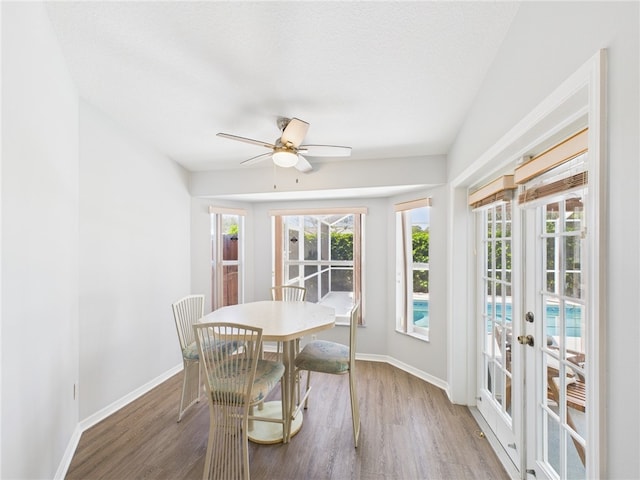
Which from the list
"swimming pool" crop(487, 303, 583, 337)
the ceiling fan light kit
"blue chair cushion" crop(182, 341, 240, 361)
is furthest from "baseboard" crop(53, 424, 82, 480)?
"swimming pool" crop(487, 303, 583, 337)

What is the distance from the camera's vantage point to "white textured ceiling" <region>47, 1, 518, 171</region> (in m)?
1.52

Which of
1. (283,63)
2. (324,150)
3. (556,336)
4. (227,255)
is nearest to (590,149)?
(556,336)

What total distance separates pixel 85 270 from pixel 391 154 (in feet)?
9.73

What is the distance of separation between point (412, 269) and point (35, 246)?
325 centimetres

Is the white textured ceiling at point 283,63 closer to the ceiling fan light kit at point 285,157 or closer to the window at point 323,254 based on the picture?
the ceiling fan light kit at point 285,157

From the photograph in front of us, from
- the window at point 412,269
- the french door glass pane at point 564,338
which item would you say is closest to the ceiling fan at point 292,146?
the window at point 412,269

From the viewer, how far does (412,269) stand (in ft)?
11.4

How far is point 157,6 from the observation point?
148 centimetres

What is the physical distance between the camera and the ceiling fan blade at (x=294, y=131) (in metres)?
2.06

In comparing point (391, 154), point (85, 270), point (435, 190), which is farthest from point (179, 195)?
point (435, 190)

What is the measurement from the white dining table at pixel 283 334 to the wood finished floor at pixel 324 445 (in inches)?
4.0

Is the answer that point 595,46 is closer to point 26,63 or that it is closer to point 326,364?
point 326,364

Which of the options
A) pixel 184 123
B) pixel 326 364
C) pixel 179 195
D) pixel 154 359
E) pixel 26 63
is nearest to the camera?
pixel 26 63

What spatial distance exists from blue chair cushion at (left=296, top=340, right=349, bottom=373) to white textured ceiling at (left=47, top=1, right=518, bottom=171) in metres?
1.92
